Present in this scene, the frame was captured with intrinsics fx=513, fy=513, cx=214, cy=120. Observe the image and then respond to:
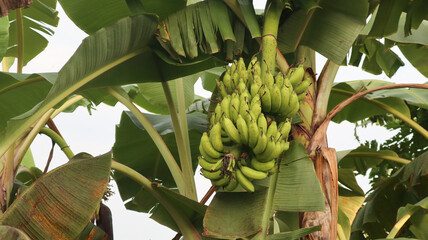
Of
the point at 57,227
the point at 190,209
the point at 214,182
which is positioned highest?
the point at 214,182

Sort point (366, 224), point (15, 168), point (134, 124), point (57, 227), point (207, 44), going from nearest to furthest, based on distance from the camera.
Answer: point (57, 227) < point (207, 44) < point (15, 168) < point (134, 124) < point (366, 224)

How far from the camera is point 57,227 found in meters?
1.60

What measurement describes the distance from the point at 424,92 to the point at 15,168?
7.37 ft

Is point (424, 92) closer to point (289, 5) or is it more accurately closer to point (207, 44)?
point (289, 5)

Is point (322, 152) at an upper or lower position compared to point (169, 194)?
upper

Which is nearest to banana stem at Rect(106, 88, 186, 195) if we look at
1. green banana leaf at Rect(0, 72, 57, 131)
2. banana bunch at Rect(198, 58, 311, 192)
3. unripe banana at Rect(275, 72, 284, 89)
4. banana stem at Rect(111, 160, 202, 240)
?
banana stem at Rect(111, 160, 202, 240)

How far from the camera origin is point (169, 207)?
6.39 ft

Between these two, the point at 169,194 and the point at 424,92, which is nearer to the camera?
the point at 169,194

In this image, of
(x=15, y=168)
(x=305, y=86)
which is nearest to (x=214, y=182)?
(x=305, y=86)

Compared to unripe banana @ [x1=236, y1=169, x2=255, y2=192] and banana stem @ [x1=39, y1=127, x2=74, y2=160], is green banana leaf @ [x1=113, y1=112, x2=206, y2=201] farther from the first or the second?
unripe banana @ [x1=236, y1=169, x2=255, y2=192]

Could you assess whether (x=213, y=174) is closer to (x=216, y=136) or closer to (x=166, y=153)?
(x=216, y=136)

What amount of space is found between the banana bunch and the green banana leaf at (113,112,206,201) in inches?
35.5

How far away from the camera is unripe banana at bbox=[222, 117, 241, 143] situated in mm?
1466

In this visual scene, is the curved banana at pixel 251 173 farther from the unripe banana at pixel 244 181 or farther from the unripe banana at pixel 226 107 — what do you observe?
the unripe banana at pixel 226 107
